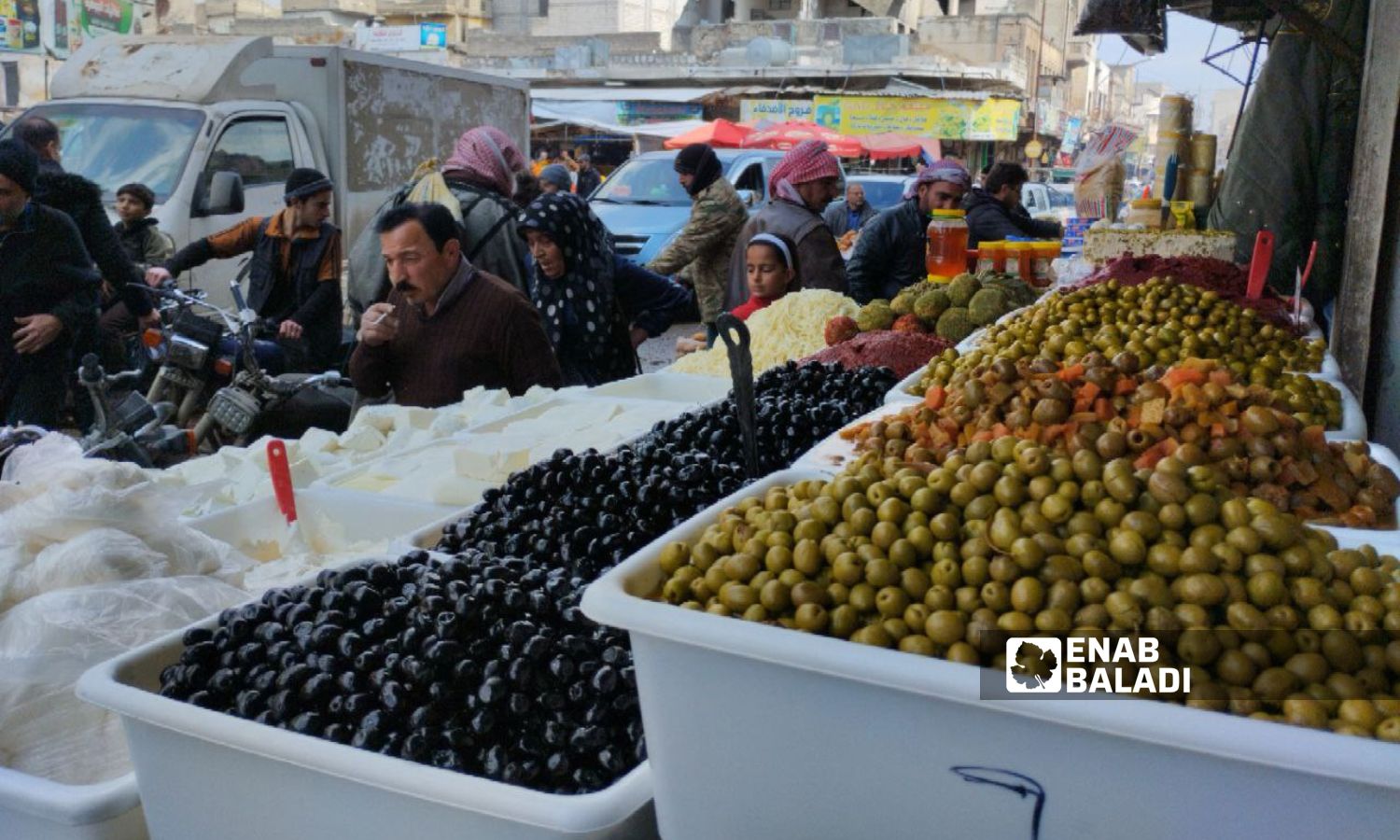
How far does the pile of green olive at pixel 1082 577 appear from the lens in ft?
3.84

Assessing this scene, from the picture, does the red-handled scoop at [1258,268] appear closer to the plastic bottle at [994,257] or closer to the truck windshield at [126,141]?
the plastic bottle at [994,257]

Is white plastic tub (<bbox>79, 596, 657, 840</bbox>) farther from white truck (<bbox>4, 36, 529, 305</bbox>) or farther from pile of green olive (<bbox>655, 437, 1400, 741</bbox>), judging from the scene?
white truck (<bbox>4, 36, 529, 305</bbox>)

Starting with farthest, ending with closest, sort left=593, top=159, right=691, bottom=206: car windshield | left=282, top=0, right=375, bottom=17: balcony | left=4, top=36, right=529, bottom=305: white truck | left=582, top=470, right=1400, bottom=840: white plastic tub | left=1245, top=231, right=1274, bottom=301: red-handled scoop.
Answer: left=282, top=0, right=375, bottom=17: balcony, left=593, top=159, right=691, bottom=206: car windshield, left=4, top=36, right=529, bottom=305: white truck, left=1245, top=231, right=1274, bottom=301: red-handled scoop, left=582, top=470, right=1400, bottom=840: white plastic tub

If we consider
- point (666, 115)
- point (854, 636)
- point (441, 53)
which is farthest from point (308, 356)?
point (441, 53)

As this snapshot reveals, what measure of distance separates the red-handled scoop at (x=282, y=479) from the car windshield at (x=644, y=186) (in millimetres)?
10503

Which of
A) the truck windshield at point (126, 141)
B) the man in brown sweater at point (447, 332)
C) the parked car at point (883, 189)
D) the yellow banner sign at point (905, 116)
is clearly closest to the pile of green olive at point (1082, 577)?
the man in brown sweater at point (447, 332)

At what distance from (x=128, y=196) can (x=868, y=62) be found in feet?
82.2

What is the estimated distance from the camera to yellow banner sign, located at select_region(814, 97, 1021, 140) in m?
27.8

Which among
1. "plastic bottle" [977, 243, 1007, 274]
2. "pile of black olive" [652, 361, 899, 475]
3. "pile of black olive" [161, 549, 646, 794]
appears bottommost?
"pile of black olive" [161, 549, 646, 794]

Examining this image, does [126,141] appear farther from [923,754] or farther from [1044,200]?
[1044,200]

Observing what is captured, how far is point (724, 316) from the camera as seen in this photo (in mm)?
2084

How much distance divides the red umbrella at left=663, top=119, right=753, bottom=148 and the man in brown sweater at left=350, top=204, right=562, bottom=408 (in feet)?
55.5

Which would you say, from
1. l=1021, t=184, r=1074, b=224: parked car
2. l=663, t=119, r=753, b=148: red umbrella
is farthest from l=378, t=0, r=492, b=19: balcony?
l=1021, t=184, r=1074, b=224: parked car

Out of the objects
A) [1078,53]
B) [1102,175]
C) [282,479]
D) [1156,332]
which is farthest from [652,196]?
[1078,53]
